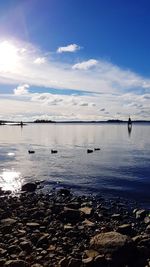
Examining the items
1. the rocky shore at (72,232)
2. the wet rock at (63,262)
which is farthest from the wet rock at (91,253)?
the wet rock at (63,262)

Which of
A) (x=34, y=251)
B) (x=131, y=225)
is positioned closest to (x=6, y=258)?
(x=34, y=251)

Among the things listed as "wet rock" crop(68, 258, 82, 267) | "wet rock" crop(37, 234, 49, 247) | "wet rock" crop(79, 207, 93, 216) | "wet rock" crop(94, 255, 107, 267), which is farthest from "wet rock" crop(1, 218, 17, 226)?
"wet rock" crop(94, 255, 107, 267)

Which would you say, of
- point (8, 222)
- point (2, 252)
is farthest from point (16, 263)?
point (8, 222)

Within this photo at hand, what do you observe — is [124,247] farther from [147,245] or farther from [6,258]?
[6,258]

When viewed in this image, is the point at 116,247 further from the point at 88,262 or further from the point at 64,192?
the point at 64,192

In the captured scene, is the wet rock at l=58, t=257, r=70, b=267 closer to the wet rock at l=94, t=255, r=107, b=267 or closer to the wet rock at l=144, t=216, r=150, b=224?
the wet rock at l=94, t=255, r=107, b=267

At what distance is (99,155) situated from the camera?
213ft

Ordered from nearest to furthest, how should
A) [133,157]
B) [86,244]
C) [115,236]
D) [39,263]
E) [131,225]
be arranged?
[39,263] < [115,236] < [86,244] < [131,225] < [133,157]

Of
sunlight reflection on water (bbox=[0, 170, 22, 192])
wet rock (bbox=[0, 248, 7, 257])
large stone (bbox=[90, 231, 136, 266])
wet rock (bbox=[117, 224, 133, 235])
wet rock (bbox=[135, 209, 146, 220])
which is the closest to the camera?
large stone (bbox=[90, 231, 136, 266])

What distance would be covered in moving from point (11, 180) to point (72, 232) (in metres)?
20.2

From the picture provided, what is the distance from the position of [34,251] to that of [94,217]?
7.14 metres

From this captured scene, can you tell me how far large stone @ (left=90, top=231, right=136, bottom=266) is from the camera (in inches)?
695

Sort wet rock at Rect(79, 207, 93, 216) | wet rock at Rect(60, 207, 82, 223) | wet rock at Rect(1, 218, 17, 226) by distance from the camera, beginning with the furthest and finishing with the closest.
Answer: wet rock at Rect(79, 207, 93, 216) < wet rock at Rect(60, 207, 82, 223) < wet rock at Rect(1, 218, 17, 226)

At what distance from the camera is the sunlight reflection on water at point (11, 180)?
36.8 meters
